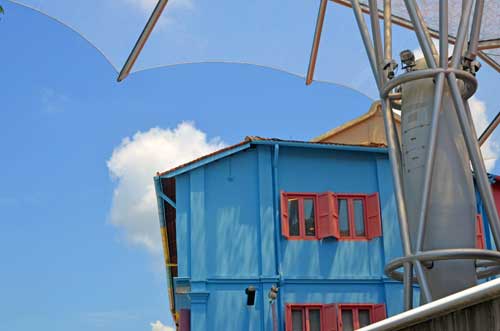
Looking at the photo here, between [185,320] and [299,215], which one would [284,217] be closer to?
[299,215]

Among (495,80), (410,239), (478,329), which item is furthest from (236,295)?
(478,329)

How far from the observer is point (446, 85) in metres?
9.34

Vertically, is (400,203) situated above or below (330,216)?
below

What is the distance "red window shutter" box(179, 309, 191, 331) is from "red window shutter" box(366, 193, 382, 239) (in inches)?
186

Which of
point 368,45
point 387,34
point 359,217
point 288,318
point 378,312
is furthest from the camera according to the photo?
point 359,217

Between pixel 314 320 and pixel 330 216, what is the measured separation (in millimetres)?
2456

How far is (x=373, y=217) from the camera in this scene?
1877cm

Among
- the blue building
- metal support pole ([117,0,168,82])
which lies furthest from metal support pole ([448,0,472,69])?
the blue building

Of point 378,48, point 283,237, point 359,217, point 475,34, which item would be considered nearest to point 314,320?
point 283,237

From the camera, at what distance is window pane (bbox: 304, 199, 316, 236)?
735 inches

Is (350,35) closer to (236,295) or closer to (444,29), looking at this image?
(236,295)

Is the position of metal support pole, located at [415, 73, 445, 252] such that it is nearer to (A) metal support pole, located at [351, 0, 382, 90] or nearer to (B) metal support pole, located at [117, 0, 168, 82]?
(A) metal support pole, located at [351, 0, 382, 90]

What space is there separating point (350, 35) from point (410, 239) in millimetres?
9329

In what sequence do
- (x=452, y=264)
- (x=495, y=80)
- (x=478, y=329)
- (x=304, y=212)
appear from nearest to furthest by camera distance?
1. (x=478, y=329)
2. (x=452, y=264)
3. (x=495, y=80)
4. (x=304, y=212)
